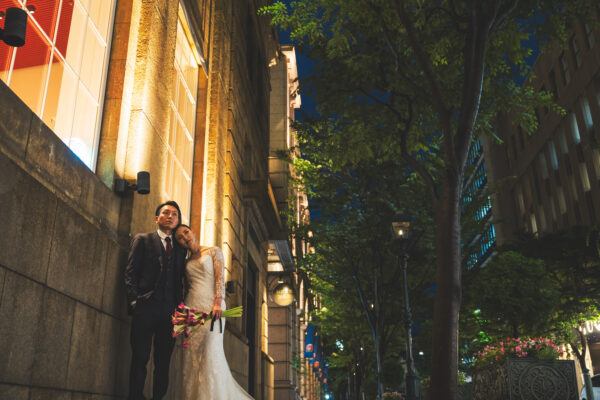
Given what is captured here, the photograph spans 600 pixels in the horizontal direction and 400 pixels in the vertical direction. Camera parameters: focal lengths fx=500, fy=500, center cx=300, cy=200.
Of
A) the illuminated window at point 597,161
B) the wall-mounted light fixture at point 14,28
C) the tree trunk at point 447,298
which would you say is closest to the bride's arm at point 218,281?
the wall-mounted light fixture at point 14,28

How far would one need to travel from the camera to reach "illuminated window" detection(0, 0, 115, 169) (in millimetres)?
4430

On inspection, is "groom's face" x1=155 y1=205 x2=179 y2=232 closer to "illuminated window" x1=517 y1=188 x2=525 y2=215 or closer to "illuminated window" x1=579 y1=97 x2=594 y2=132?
"illuminated window" x1=579 y1=97 x2=594 y2=132

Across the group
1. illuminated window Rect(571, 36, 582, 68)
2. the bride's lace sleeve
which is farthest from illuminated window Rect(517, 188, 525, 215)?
the bride's lace sleeve

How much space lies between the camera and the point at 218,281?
585 cm

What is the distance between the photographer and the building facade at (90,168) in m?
3.62

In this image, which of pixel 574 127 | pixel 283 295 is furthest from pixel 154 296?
pixel 574 127

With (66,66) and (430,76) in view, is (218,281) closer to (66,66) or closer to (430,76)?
(66,66)

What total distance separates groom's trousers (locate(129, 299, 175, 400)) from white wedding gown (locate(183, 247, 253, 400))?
468 millimetres

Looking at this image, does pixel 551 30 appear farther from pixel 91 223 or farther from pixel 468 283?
pixel 468 283

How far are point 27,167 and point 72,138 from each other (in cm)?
148

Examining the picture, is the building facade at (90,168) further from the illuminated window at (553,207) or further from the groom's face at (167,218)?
the illuminated window at (553,207)

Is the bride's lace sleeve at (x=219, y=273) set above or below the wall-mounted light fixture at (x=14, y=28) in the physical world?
below

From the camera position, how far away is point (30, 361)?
3635mm

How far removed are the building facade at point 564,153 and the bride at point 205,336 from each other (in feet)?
87.5
